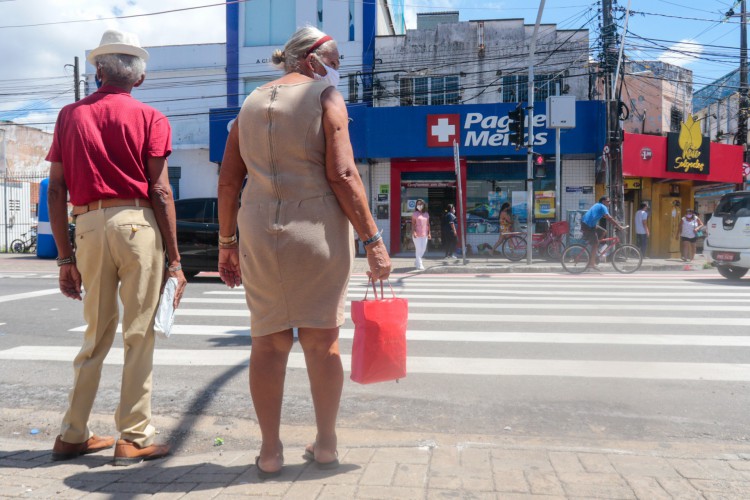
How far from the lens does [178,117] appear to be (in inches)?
923

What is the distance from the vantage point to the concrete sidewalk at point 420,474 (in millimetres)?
2363

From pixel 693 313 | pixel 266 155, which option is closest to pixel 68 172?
pixel 266 155

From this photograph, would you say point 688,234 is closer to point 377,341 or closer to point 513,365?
point 513,365

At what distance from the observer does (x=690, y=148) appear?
19.9 meters

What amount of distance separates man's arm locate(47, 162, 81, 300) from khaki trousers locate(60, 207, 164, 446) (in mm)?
99

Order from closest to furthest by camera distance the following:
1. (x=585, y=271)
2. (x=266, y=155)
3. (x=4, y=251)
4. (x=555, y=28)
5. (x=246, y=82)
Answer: (x=266, y=155)
(x=585, y=271)
(x=555, y=28)
(x=246, y=82)
(x=4, y=251)

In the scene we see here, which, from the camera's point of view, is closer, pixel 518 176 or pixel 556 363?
pixel 556 363

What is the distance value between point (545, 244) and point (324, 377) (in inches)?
634

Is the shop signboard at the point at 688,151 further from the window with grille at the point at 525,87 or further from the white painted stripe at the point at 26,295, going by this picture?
the white painted stripe at the point at 26,295

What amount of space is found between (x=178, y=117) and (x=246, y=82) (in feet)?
10.2

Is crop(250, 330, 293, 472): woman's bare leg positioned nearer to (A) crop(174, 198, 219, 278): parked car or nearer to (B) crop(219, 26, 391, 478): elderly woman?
(B) crop(219, 26, 391, 478): elderly woman

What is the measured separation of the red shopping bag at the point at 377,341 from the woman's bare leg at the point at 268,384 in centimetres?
33

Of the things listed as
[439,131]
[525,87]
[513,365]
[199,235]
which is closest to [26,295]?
[199,235]

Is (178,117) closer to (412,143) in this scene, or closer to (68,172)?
(412,143)
